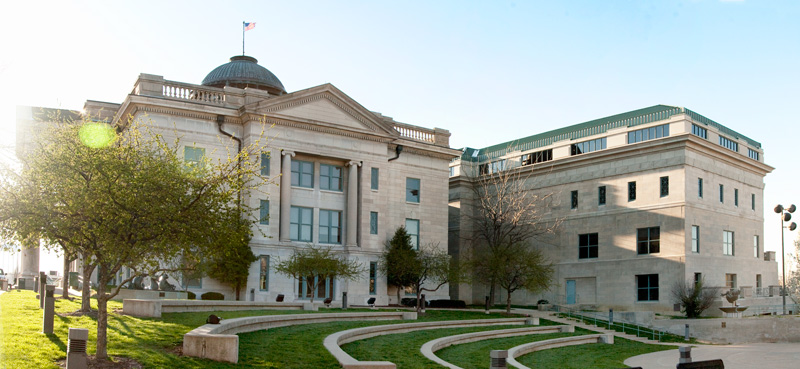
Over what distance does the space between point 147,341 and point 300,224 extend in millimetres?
27674

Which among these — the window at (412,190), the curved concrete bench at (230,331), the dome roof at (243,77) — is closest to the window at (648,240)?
the window at (412,190)

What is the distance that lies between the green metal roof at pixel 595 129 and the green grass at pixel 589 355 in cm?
2016

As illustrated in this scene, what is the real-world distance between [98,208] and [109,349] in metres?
3.28

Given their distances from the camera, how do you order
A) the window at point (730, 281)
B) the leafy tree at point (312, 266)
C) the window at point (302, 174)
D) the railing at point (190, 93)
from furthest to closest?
the window at point (730, 281)
the window at point (302, 174)
the railing at point (190, 93)
the leafy tree at point (312, 266)

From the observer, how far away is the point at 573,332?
3744 centimetres

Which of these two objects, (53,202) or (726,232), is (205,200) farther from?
(726,232)

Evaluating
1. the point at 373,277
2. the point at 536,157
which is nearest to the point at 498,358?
the point at 373,277

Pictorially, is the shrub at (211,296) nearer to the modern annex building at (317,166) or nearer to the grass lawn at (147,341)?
the modern annex building at (317,166)

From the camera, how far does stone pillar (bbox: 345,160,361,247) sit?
4625 centimetres

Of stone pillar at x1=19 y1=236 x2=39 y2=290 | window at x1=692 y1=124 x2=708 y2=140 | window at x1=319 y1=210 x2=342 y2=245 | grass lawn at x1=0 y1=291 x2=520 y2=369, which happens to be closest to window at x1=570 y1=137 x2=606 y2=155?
window at x1=692 y1=124 x2=708 y2=140

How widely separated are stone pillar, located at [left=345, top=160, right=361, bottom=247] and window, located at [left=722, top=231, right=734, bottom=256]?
27491 mm

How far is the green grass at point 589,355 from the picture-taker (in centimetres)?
2604

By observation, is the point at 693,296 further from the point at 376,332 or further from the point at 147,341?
the point at 147,341

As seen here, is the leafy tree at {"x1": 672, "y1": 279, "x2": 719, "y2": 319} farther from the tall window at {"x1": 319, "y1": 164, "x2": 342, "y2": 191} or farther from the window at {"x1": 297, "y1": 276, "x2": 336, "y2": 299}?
the tall window at {"x1": 319, "y1": 164, "x2": 342, "y2": 191}
